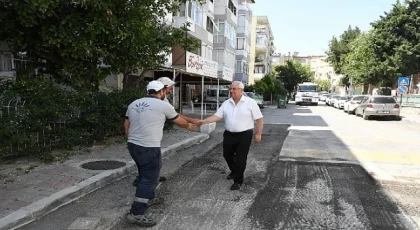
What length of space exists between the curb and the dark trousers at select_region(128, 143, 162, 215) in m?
1.18

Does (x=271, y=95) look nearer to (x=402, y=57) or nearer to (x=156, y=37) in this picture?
(x=402, y=57)

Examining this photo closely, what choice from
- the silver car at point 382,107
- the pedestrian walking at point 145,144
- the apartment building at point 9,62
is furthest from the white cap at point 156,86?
the silver car at point 382,107

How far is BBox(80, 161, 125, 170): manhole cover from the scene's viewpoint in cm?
624

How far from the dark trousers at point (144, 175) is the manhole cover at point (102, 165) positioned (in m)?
2.45

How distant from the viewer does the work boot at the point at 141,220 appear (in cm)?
392

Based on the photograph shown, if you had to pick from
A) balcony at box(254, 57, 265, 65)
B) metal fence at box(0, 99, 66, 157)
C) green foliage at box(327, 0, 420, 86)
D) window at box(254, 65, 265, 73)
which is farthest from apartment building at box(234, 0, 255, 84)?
metal fence at box(0, 99, 66, 157)

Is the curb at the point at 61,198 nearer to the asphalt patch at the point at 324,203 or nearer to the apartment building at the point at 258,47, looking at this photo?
the asphalt patch at the point at 324,203

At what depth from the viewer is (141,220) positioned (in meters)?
3.92

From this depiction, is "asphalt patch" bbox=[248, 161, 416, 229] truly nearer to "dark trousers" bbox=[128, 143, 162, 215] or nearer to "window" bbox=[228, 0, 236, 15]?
"dark trousers" bbox=[128, 143, 162, 215]

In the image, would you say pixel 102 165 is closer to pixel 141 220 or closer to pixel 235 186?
pixel 235 186

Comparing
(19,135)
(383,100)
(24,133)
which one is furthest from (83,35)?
(383,100)

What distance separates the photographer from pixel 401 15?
2973 centimetres

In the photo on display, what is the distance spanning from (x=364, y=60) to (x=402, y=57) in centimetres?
587

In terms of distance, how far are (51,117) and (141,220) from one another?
404cm
